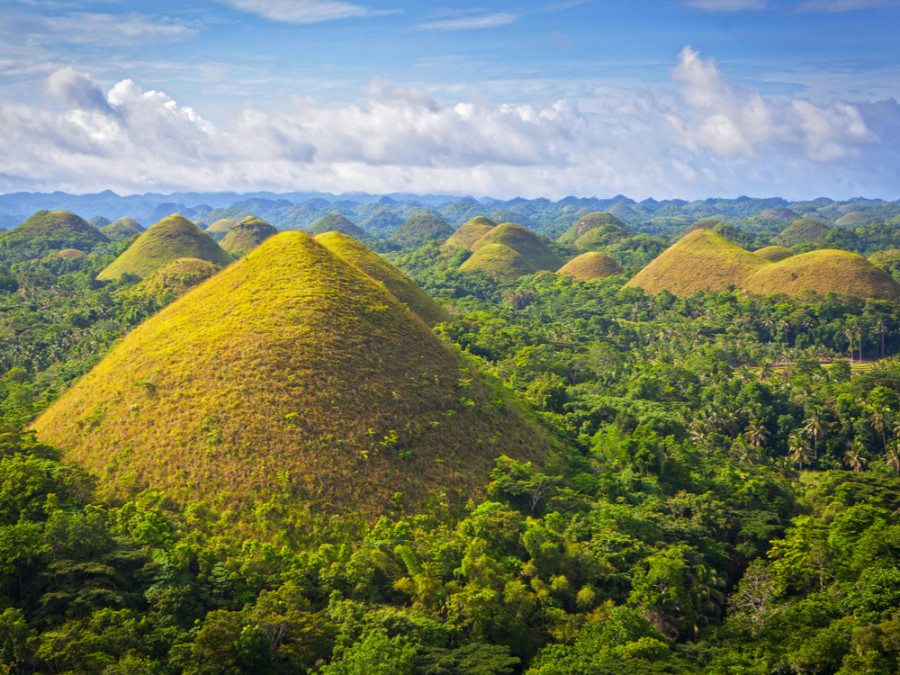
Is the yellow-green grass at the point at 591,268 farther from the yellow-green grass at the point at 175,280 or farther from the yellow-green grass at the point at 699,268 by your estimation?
the yellow-green grass at the point at 175,280

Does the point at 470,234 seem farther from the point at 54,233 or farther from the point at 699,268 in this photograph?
the point at 54,233

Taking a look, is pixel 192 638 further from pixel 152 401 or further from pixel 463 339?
pixel 463 339

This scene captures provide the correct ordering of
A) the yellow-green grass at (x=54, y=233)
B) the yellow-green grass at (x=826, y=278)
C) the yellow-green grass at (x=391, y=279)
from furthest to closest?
the yellow-green grass at (x=54, y=233) < the yellow-green grass at (x=826, y=278) < the yellow-green grass at (x=391, y=279)

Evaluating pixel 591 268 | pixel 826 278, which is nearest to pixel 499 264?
pixel 591 268

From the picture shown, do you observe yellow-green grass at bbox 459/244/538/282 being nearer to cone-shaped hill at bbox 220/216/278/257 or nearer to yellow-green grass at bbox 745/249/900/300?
yellow-green grass at bbox 745/249/900/300

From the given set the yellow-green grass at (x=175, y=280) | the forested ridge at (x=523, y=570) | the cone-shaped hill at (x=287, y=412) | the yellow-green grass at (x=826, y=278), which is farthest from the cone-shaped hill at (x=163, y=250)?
the yellow-green grass at (x=826, y=278)

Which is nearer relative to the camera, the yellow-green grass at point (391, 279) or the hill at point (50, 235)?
the yellow-green grass at point (391, 279)
